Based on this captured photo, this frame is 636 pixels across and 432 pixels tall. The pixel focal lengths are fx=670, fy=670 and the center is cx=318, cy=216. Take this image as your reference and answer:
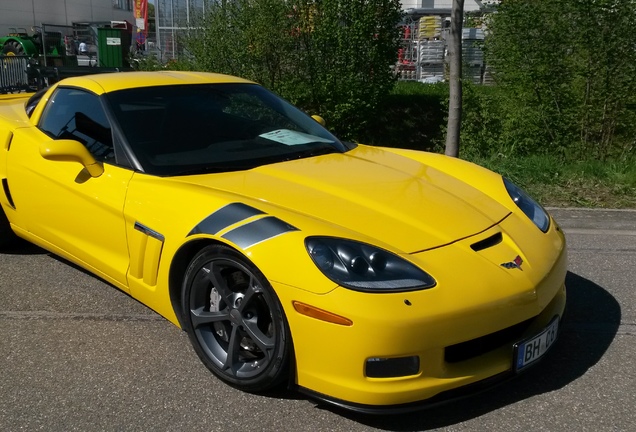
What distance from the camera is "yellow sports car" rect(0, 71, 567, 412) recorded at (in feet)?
8.45

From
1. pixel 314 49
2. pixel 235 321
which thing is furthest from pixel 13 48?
pixel 235 321

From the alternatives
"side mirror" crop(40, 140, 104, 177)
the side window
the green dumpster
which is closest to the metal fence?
the green dumpster

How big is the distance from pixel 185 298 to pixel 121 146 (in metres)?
1.02

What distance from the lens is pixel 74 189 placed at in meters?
3.75

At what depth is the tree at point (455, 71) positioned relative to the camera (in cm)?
762

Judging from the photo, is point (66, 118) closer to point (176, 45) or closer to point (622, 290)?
point (622, 290)

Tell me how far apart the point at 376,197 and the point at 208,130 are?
1186 millimetres

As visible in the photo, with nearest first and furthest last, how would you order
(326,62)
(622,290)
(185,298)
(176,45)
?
(185,298)
(622,290)
(326,62)
(176,45)

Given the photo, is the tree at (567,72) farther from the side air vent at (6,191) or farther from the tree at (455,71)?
the side air vent at (6,191)

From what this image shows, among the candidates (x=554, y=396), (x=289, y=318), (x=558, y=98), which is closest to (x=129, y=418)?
(x=289, y=318)

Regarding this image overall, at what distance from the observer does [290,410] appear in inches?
111

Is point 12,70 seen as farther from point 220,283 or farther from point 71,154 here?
point 220,283

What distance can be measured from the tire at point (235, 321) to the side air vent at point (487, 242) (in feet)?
2.98

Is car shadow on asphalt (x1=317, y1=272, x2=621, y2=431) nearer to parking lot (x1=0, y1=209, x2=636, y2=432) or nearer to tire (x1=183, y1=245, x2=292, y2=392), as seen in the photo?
parking lot (x1=0, y1=209, x2=636, y2=432)
